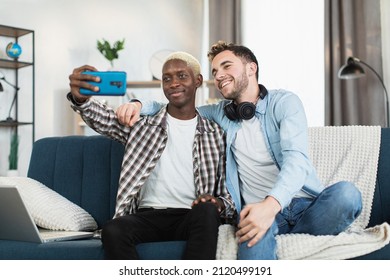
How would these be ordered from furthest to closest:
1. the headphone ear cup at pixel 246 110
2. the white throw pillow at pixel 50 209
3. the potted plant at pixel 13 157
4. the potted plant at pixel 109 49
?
the potted plant at pixel 109 49 < the potted plant at pixel 13 157 < the white throw pillow at pixel 50 209 < the headphone ear cup at pixel 246 110

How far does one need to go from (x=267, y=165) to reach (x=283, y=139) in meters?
0.15

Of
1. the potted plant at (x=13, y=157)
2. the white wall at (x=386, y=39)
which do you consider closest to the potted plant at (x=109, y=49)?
the potted plant at (x=13, y=157)

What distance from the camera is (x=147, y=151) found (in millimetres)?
1859

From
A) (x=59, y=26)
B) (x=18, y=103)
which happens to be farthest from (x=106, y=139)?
(x=59, y=26)

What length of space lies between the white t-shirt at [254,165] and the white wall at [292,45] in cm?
246

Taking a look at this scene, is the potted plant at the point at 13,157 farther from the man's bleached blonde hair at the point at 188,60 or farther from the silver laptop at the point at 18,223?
the man's bleached blonde hair at the point at 188,60

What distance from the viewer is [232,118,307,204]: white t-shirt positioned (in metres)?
1.77

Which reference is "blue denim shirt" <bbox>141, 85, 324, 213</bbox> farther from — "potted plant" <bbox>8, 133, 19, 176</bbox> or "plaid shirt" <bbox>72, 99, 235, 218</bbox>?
"potted plant" <bbox>8, 133, 19, 176</bbox>

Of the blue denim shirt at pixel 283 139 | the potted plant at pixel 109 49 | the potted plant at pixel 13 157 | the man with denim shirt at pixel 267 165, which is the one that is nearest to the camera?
the man with denim shirt at pixel 267 165

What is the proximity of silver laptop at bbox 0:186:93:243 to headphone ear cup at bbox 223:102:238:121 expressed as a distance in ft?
2.20

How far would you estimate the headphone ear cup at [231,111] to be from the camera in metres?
1.85

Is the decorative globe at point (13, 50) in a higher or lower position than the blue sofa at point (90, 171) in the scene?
higher

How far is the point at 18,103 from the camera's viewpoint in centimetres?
420

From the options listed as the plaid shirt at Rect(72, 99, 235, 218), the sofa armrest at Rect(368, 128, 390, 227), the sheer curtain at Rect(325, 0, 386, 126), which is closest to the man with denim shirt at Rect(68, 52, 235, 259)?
the plaid shirt at Rect(72, 99, 235, 218)
